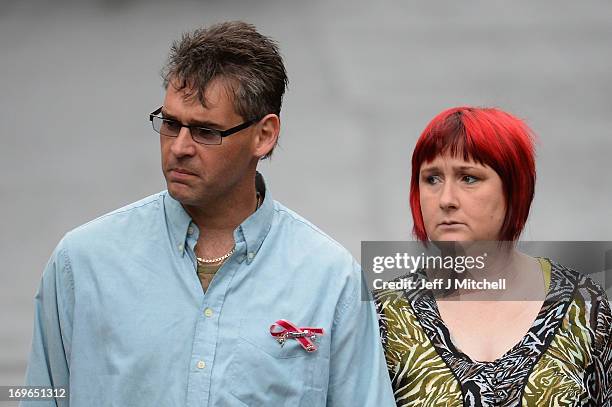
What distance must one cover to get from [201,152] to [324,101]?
5.38ft

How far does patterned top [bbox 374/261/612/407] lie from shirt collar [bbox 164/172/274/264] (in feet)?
1.05

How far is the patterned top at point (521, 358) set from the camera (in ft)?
8.47

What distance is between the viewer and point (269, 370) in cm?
246

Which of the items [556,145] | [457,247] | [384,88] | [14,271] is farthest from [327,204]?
[457,247]

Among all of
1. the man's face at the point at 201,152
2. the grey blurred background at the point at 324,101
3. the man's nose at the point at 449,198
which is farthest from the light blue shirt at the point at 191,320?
the grey blurred background at the point at 324,101

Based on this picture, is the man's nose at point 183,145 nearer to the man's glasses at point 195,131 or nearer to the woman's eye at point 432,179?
the man's glasses at point 195,131

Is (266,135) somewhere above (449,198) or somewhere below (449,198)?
above

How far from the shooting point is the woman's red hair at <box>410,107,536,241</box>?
267cm

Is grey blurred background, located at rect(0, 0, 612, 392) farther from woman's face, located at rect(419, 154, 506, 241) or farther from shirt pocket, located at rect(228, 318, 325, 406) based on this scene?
shirt pocket, located at rect(228, 318, 325, 406)

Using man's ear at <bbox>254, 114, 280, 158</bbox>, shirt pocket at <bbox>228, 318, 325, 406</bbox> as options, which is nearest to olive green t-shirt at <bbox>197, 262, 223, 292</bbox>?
shirt pocket at <bbox>228, 318, 325, 406</bbox>

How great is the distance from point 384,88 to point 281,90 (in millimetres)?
1479

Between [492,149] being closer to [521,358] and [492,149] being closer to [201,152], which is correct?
[521,358]

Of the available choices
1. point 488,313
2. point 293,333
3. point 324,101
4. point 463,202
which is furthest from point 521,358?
point 324,101

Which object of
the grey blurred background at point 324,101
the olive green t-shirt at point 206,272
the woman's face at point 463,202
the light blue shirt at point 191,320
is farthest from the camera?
the grey blurred background at point 324,101
